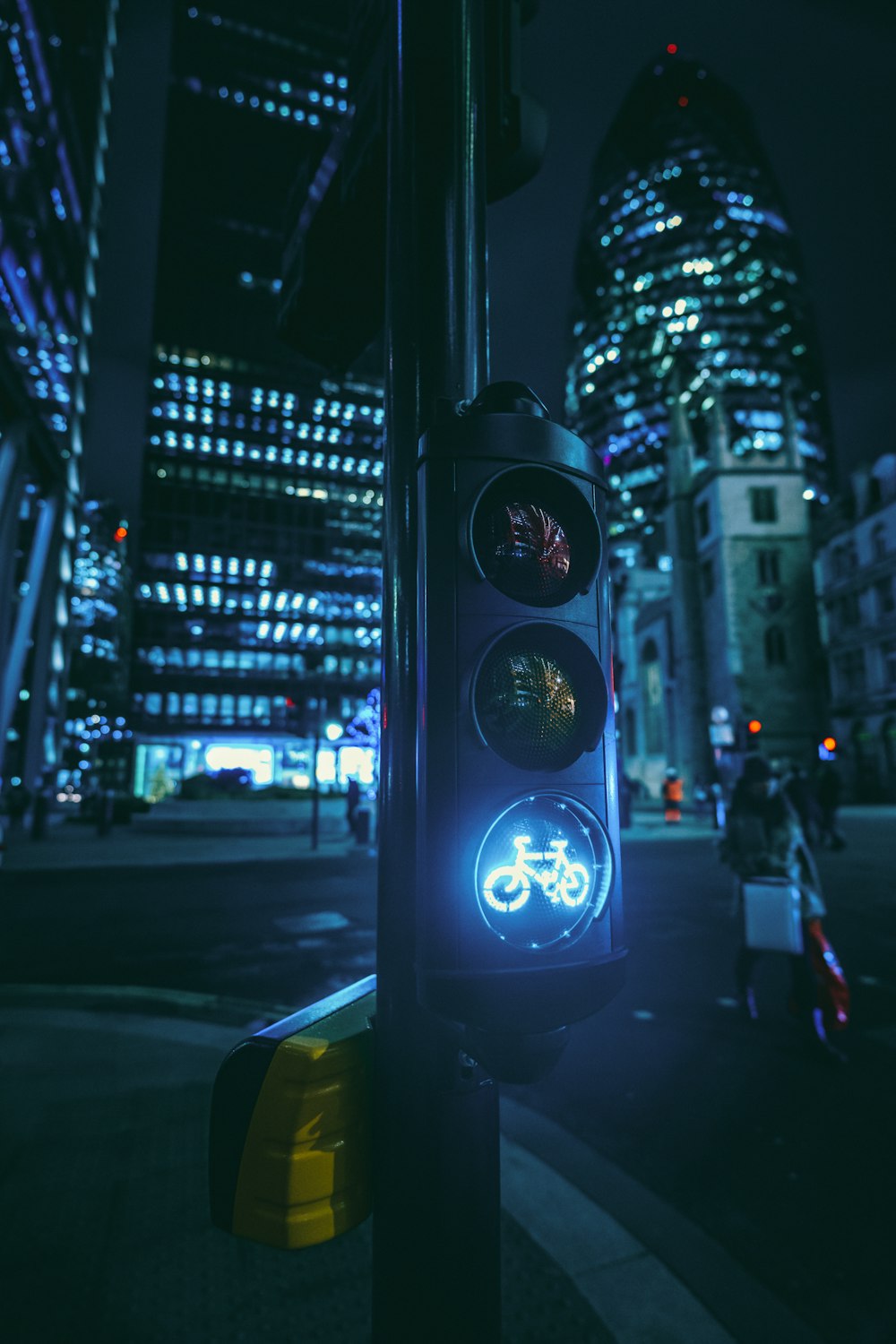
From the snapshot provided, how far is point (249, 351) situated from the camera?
85.2 m

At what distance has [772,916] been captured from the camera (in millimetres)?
4965

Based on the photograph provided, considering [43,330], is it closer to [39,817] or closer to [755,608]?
[39,817]

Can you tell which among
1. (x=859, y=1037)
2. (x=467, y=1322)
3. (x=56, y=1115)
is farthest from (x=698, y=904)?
(x=467, y=1322)

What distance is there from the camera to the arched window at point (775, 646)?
160 ft

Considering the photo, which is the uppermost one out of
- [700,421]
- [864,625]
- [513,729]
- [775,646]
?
[700,421]

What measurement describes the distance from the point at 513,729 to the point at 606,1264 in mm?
2496

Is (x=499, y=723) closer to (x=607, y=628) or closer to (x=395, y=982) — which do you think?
(x=607, y=628)

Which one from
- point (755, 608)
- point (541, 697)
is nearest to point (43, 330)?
point (541, 697)

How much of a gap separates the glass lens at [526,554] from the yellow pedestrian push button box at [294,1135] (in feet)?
2.96

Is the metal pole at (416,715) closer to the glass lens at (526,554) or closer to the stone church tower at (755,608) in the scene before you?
the glass lens at (526,554)

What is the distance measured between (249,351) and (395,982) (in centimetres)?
9579

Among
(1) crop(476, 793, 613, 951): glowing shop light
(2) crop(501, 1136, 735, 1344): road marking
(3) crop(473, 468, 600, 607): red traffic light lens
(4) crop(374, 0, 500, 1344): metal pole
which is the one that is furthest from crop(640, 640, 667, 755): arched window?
(1) crop(476, 793, 613, 951): glowing shop light

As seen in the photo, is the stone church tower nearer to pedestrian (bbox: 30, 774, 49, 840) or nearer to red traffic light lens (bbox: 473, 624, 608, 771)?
pedestrian (bbox: 30, 774, 49, 840)

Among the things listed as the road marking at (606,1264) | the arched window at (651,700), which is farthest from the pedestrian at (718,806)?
the arched window at (651,700)
